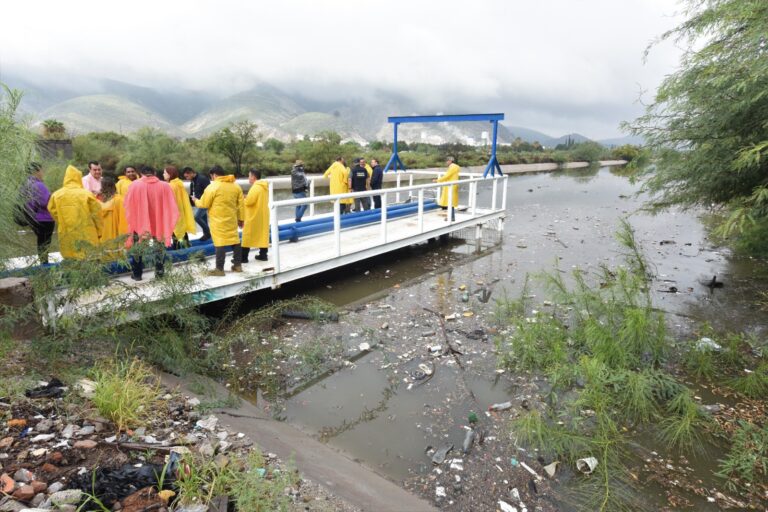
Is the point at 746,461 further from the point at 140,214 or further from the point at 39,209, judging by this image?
the point at 39,209

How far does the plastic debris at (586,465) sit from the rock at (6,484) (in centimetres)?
379

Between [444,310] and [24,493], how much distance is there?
18.0 feet

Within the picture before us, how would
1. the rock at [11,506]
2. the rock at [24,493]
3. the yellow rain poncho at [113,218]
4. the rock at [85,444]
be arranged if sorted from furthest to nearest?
the yellow rain poncho at [113,218]
the rock at [85,444]
the rock at [24,493]
the rock at [11,506]

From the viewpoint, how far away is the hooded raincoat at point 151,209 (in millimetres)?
5629

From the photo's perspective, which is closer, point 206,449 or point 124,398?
point 206,449

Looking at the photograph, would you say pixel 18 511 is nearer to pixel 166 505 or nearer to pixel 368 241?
pixel 166 505

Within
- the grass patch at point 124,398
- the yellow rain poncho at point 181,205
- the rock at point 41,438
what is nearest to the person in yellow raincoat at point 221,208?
the yellow rain poncho at point 181,205

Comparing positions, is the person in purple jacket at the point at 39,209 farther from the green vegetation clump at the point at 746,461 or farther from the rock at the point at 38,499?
the green vegetation clump at the point at 746,461

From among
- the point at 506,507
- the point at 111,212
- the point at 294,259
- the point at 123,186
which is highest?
the point at 123,186

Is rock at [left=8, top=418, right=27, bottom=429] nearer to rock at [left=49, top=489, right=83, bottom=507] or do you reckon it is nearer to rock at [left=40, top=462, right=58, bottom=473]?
rock at [left=40, top=462, right=58, bottom=473]

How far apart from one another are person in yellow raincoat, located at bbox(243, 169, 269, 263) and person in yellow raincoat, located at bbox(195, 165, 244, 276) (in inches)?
14.5

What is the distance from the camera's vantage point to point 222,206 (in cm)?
612

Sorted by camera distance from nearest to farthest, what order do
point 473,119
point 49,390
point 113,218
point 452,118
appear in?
point 49,390 → point 113,218 → point 473,119 → point 452,118

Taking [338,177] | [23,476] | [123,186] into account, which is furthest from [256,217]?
[23,476]
